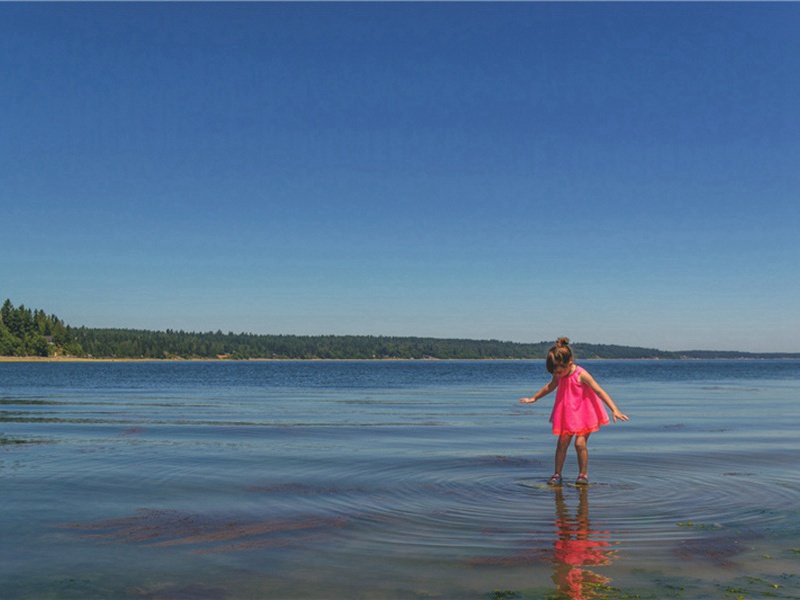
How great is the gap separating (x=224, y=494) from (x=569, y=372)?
18.8 ft

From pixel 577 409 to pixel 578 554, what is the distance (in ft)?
15.3

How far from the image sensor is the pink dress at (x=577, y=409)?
12.2 meters

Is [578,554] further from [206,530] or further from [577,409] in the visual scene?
[577,409]

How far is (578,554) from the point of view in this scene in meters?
7.84

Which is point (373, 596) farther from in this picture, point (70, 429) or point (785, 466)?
point (70, 429)

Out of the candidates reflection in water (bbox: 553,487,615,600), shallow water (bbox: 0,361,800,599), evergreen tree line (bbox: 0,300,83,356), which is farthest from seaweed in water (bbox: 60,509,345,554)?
evergreen tree line (bbox: 0,300,83,356)

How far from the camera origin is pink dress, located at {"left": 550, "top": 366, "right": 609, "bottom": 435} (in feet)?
40.1

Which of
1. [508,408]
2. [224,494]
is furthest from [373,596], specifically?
[508,408]

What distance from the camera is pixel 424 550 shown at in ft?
26.6

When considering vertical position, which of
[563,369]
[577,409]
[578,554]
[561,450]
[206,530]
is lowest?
[206,530]

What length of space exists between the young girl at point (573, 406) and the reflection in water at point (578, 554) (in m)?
2.04

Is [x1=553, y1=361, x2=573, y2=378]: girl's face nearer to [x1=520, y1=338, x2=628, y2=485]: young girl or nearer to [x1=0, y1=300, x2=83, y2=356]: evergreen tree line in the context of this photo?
[x1=520, y1=338, x2=628, y2=485]: young girl

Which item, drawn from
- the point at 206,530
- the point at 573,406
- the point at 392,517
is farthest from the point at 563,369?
the point at 206,530

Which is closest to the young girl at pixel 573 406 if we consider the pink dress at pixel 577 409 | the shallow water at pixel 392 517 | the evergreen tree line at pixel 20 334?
the pink dress at pixel 577 409
